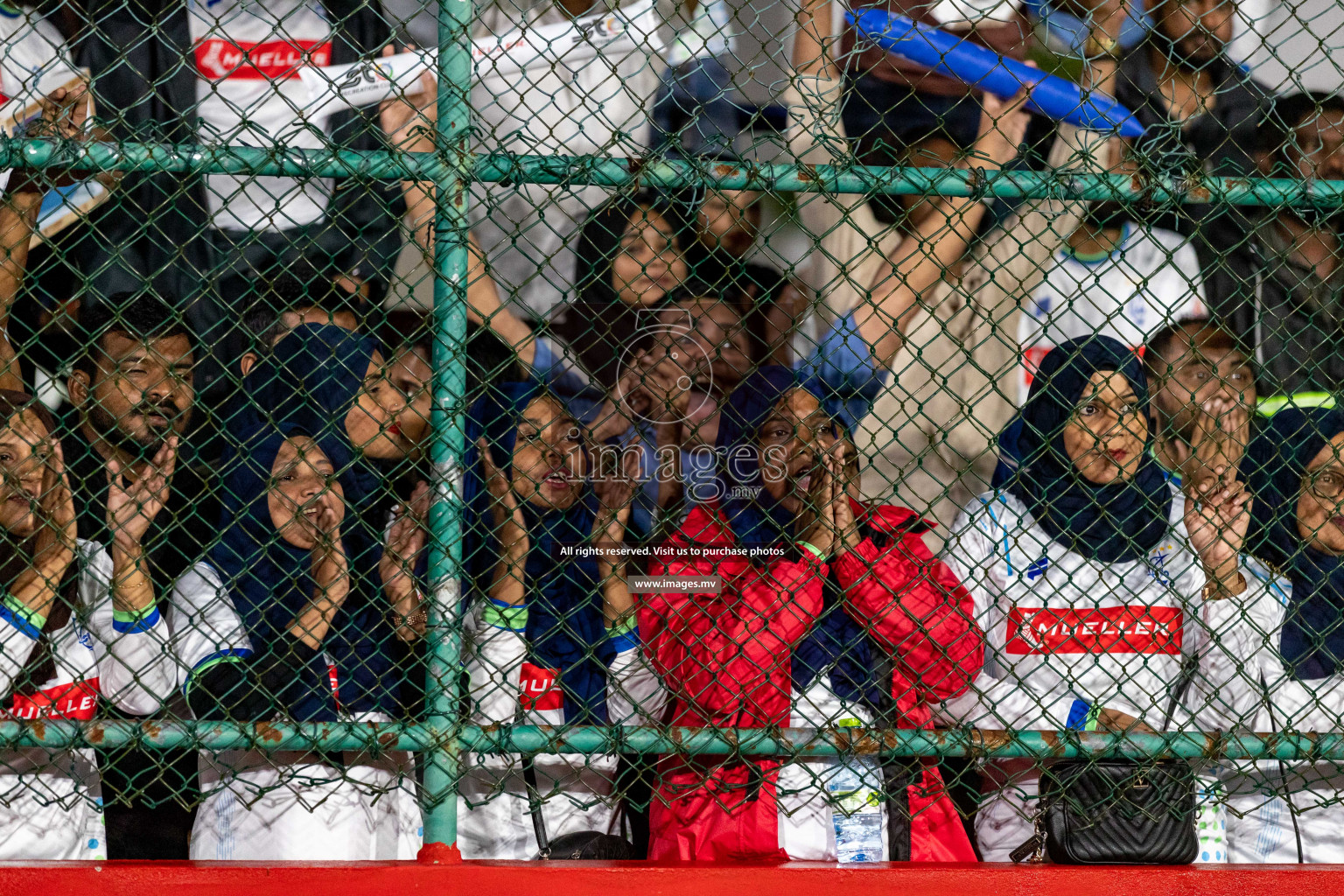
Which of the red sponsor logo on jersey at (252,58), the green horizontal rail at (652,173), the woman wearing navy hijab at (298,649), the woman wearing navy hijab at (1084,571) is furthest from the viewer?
the red sponsor logo on jersey at (252,58)

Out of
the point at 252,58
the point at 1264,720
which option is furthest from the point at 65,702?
the point at 1264,720

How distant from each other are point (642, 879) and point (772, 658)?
54 centimetres

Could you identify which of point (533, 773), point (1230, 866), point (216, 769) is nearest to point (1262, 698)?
point (1230, 866)

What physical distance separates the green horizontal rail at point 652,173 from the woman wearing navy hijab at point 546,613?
58 cm

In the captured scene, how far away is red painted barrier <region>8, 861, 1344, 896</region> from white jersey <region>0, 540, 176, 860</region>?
0.80 feet

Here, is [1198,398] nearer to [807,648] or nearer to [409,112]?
[807,648]

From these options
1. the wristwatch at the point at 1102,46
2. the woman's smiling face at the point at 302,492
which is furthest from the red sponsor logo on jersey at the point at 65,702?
the wristwatch at the point at 1102,46

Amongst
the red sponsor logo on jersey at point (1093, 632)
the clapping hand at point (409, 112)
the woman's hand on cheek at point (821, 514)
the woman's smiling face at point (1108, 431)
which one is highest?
the clapping hand at point (409, 112)

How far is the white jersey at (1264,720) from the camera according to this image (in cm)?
281

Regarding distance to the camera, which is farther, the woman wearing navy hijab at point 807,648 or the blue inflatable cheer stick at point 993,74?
the blue inflatable cheer stick at point 993,74

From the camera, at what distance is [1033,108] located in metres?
3.37

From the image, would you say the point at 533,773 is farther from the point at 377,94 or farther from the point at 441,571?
the point at 377,94

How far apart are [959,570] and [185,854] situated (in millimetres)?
1887

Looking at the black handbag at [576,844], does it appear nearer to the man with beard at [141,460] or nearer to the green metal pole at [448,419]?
the green metal pole at [448,419]
